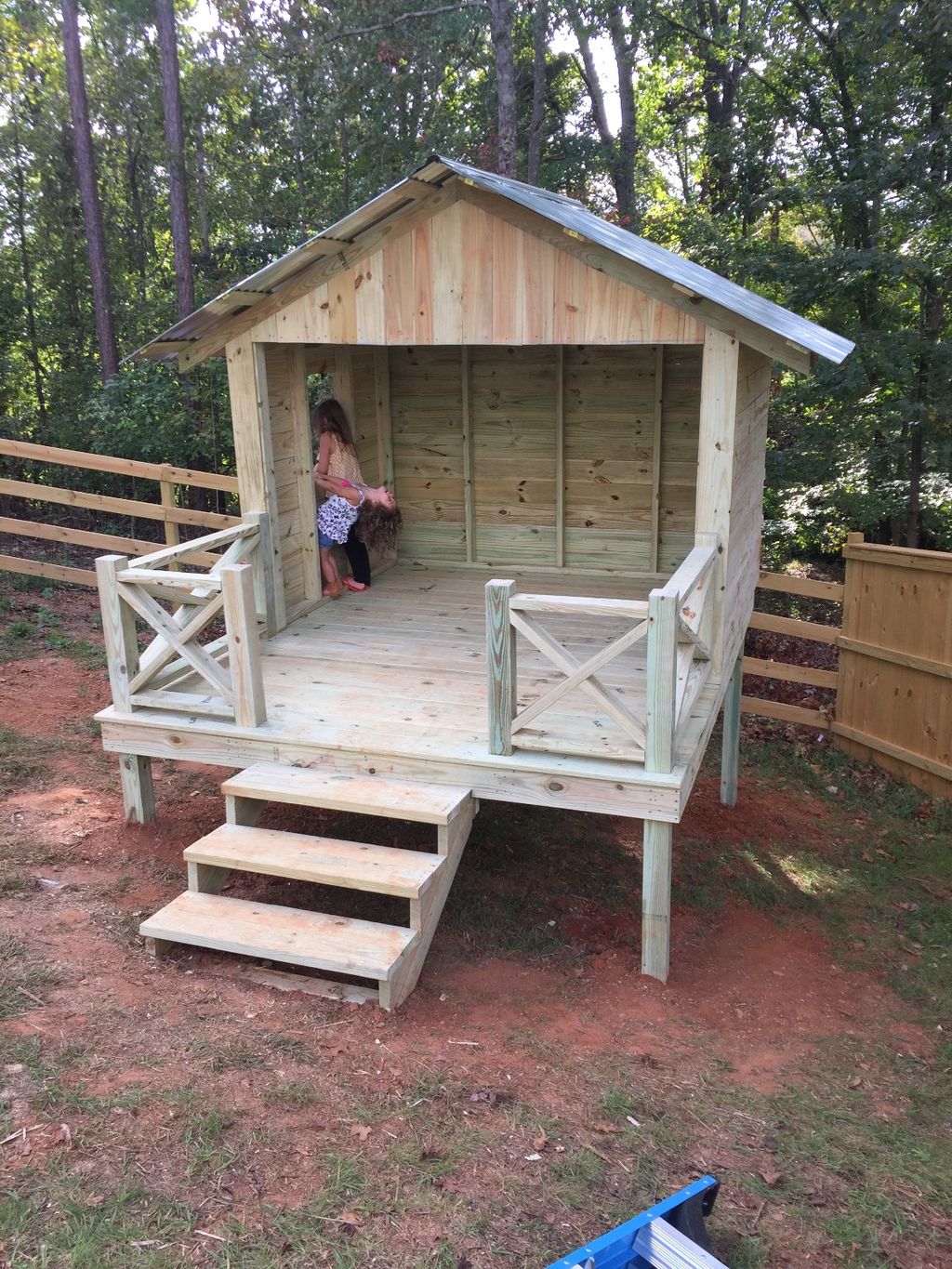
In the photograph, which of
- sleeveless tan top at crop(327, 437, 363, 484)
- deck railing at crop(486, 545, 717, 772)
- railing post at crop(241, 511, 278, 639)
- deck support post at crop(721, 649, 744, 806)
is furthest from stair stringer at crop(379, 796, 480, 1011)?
deck support post at crop(721, 649, 744, 806)

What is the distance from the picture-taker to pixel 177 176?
14.3 metres

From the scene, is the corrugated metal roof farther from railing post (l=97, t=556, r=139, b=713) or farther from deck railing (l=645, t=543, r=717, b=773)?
railing post (l=97, t=556, r=139, b=713)

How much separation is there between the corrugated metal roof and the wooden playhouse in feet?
0.08

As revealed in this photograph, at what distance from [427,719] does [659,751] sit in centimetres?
140

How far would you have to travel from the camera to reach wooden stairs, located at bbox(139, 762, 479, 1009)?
4398 millimetres

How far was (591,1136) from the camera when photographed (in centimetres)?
375

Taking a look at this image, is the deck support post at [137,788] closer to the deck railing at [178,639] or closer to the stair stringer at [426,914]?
the deck railing at [178,639]

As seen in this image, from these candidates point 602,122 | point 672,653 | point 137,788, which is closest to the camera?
point 672,653

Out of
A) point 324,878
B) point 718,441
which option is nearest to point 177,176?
point 718,441

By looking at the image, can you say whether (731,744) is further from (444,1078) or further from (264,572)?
(444,1078)

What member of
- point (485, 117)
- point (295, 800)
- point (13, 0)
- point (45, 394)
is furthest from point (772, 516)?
point (13, 0)

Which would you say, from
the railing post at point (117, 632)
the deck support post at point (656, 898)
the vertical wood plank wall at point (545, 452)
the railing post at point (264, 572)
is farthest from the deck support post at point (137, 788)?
the vertical wood plank wall at point (545, 452)

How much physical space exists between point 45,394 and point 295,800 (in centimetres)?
1494

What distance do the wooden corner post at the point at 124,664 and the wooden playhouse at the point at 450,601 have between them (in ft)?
0.06
